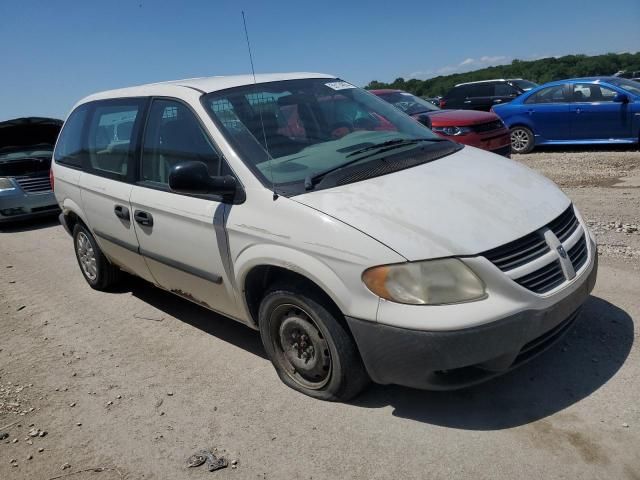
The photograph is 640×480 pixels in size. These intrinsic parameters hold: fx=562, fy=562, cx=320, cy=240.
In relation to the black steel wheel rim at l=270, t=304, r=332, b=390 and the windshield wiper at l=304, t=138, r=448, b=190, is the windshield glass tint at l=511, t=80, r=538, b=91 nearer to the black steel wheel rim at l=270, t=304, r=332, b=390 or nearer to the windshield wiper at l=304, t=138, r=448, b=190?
the windshield wiper at l=304, t=138, r=448, b=190

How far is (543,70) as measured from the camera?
39.1 meters

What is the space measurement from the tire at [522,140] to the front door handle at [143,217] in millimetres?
9802

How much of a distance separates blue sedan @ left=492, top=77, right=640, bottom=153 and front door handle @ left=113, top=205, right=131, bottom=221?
31.3 feet

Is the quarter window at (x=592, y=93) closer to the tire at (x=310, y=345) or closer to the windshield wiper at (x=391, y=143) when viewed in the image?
the windshield wiper at (x=391, y=143)

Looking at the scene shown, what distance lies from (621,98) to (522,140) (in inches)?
82.9

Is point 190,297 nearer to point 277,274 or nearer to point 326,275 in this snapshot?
point 277,274

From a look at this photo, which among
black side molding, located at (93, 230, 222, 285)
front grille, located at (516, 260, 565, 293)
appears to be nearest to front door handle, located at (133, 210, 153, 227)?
black side molding, located at (93, 230, 222, 285)

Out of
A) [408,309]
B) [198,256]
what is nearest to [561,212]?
[408,309]

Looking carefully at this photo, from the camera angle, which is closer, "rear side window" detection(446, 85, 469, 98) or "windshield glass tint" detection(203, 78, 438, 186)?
"windshield glass tint" detection(203, 78, 438, 186)

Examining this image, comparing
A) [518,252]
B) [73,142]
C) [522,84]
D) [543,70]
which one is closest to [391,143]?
[518,252]

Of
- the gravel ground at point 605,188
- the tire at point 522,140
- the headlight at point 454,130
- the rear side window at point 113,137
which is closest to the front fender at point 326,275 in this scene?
the rear side window at point 113,137

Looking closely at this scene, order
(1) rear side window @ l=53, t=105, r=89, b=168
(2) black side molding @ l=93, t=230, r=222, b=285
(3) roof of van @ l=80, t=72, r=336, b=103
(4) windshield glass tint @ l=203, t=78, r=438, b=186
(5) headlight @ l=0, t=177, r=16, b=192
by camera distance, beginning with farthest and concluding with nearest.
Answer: (5) headlight @ l=0, t=177, r=16, b=192
(1) rear side window @ l=53, t=105, r=89, b=168
(3) roof of van @ l=80, t=72, r=336, b=103
(2) black side molding @ l=93, t=230, r=222, b=285
(4) windshield glass tint @ l=203, t=78, r=438, b=186

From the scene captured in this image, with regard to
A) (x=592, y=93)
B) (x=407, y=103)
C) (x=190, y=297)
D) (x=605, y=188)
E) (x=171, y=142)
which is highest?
(x=171, y=142)

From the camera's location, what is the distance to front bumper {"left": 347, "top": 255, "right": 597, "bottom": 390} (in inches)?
102
